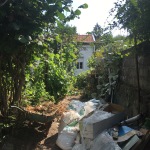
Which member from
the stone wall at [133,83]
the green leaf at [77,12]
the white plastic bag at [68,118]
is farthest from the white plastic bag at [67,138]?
the green leaf at [77,12]

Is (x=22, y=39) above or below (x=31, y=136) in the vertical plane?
above

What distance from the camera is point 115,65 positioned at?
7508mm

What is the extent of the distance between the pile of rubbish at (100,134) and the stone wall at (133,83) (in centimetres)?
41

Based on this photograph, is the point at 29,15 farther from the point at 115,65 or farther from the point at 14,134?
→ the point at 115,65

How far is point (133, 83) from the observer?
5.82m

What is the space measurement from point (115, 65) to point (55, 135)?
3147 millimetres

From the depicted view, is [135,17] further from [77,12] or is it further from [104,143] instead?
[104,143]

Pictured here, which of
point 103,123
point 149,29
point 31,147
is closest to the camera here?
point 149,29

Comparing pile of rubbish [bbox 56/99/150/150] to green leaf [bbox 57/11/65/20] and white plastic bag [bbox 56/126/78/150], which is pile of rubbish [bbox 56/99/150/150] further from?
green leaf [bbox 57/11/65/20]

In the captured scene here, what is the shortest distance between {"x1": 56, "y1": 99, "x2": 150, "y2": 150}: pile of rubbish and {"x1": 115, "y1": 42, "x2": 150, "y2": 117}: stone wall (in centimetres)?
41

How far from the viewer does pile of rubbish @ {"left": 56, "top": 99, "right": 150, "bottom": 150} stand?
3748 mm

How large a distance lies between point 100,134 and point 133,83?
2.14 metres

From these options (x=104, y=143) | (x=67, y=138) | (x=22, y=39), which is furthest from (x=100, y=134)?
(x=22, y=39)

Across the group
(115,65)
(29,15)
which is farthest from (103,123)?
(115,65)
